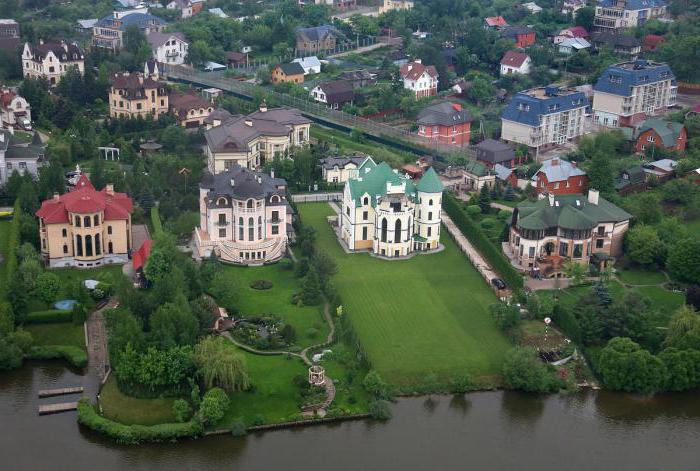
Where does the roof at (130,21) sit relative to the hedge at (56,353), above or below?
above

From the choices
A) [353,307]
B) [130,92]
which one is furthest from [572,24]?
[353,307]

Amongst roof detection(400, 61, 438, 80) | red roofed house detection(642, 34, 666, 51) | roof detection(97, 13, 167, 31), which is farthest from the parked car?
roof detection(97, 13, 167, 31)

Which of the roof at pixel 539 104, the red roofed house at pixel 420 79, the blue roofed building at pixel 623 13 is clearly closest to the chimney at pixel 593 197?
the roof at pixel 539 104

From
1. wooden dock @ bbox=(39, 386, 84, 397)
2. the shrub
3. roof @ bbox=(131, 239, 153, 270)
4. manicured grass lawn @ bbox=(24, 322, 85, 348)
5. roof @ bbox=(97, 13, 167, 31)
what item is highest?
roof @ bbox=(97, 13, 167, 31)

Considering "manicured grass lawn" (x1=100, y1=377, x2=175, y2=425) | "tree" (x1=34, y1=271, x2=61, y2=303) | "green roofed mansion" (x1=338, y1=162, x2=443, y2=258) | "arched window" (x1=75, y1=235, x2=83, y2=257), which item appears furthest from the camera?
"green roofed mansion" (x1=338, y1=162, x2=443, y2=258)

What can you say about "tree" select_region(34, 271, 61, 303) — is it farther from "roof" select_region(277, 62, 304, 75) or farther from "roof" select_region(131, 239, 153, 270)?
"roof" select_region(277, 62, 304, 75)

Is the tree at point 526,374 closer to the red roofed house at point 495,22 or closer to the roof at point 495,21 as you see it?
the red roofed house at point 495,22

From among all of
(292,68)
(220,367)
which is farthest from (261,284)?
(292,68)
